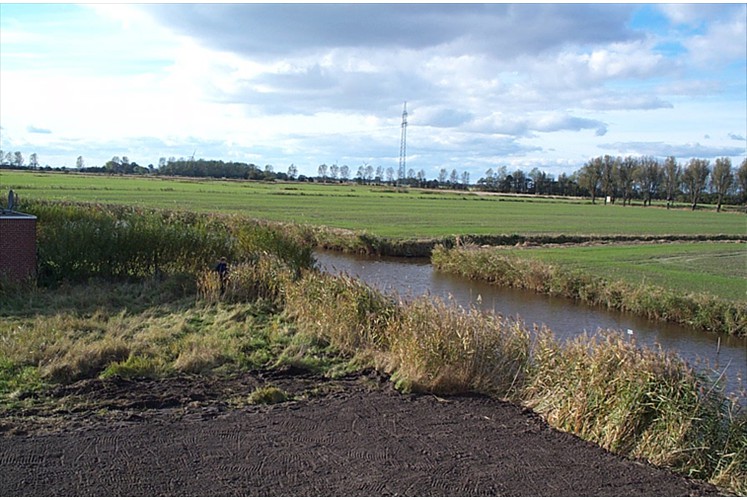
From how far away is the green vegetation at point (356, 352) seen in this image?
7887 millimetres

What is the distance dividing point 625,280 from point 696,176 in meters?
101

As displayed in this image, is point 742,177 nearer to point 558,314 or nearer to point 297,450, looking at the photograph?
point 558,314

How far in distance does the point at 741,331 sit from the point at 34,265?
67.6 feet

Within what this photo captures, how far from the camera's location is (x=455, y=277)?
30.5m

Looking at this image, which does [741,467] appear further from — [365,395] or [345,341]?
[345,341]

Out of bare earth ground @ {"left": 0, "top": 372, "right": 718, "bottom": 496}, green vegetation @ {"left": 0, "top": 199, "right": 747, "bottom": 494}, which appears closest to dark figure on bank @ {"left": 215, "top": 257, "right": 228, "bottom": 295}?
green vegetation @ {"left": 0, "top": 199, "right": 747, "bottom": 494}

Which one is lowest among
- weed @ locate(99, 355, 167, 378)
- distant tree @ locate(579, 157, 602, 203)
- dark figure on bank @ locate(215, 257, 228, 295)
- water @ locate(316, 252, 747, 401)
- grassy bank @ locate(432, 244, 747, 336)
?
water @ locate(316, 252, 747, 401)

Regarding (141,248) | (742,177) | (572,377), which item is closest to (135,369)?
(572,377)

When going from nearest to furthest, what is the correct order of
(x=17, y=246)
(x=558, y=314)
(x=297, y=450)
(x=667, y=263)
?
(x=297, y=450) → (x=17, y=246) → (x=558, y=314) → (x=667, y=263)

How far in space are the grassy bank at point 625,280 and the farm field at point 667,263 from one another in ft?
0.12

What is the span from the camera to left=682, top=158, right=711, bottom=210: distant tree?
374 ft

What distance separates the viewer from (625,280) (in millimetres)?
25578

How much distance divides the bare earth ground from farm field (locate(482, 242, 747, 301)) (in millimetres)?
17628

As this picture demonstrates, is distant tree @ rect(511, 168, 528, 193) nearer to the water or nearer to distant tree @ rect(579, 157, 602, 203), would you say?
distant tree @ rect(579, 157, 602, 203)
